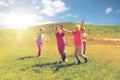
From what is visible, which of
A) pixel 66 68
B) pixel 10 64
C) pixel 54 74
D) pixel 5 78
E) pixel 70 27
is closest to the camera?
pixel 5 78

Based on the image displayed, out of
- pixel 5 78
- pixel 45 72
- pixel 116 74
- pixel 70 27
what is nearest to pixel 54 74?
pixel 45 72

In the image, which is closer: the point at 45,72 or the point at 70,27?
the point at 45,72

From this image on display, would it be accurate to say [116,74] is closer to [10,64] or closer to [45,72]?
[45,72]

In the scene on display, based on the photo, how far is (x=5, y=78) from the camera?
59.9 feet

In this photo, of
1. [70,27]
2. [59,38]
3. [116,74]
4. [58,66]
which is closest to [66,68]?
[58,66]

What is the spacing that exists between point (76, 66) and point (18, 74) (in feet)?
17.5

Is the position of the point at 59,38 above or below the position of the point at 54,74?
above

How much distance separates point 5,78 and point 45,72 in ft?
11.4

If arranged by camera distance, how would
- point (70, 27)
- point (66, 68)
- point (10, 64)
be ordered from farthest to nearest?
point (70, 27) < point (10, 64) < point (66, 68)

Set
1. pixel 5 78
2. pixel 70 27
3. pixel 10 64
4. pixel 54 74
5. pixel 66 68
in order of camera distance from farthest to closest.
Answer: pixel 70 27, pixel 10 64, pixel 66 68, pixel 54 74, pixel 5 78

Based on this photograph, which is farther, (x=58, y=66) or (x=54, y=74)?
(x=58, y=66)

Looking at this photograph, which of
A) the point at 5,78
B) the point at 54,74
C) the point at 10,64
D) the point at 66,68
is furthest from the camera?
the point at 10,64

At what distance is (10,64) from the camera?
22.7 m

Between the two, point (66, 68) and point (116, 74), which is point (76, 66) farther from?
point (116, 74)
